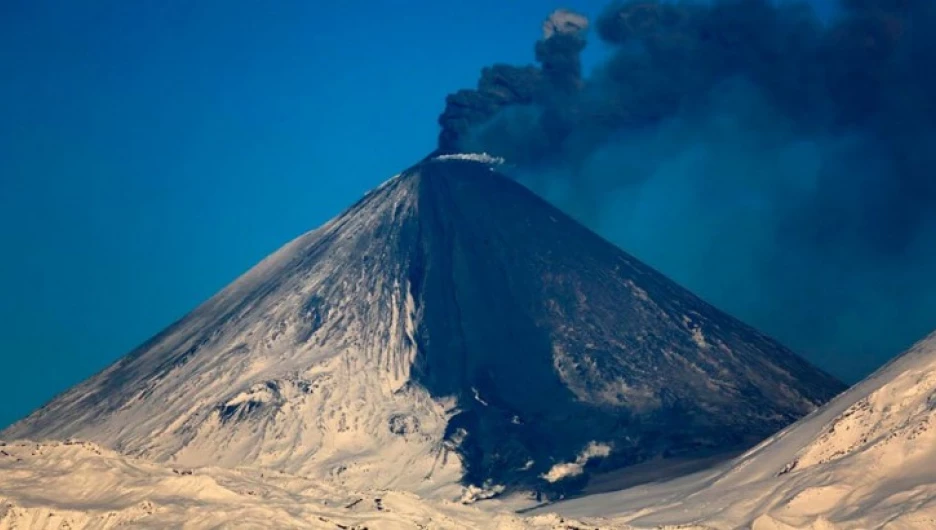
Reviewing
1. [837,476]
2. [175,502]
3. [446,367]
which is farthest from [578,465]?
[175,502]

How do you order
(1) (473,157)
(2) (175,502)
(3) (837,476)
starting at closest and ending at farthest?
(2) (175,502) → (3) (837,476) → (1) (473,157)

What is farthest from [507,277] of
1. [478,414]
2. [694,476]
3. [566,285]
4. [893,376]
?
[893,376]

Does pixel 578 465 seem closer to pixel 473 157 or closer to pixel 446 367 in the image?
pixel 446 367

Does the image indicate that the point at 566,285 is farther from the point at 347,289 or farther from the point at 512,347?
the point at 347,289

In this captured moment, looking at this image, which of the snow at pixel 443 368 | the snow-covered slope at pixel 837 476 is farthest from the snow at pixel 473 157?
the snow-covered slope at pixel 837 476

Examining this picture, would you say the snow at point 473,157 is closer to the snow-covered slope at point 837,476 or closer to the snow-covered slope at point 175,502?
the snow-covered slope at point 837,476

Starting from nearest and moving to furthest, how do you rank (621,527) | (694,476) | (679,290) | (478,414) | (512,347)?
(621,527)
(694,476)
(478,414)
(512,347)
(679,290)
